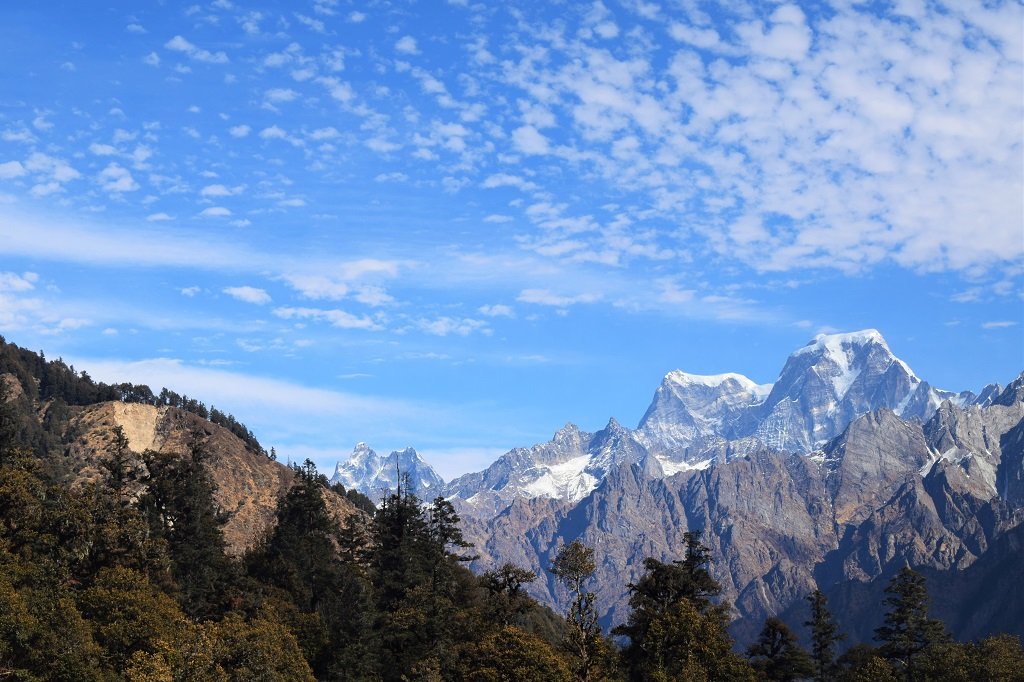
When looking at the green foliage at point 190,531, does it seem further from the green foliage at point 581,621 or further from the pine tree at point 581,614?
the green foliage at point 581,621

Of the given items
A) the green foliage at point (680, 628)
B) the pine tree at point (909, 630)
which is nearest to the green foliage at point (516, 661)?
the green foliage at point (680, 628)

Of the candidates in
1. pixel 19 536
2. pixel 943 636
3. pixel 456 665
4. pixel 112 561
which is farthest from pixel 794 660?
pixel 19 536

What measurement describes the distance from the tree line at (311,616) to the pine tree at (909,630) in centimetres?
24

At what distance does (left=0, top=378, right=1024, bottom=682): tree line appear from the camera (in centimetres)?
11156

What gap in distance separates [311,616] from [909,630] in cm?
7803

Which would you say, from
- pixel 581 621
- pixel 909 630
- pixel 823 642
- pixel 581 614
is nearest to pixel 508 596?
pixel 581 621

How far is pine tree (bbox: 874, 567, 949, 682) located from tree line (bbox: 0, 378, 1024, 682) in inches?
9.5

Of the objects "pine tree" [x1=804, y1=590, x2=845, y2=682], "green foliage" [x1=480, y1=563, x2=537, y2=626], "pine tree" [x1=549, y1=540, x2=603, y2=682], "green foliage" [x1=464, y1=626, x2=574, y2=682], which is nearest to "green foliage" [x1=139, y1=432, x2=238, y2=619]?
"green foliage" [x1=480, y1=563, x2=537, y2=626]

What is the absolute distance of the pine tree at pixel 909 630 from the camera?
134m

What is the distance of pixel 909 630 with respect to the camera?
135250 millimetres

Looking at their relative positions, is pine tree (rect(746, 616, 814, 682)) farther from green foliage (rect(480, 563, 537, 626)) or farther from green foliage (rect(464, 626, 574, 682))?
green foliage (rect(464, 626, 574, 682))

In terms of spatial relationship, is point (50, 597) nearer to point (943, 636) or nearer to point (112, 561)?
point (112, 561)

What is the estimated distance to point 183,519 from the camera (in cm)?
16012

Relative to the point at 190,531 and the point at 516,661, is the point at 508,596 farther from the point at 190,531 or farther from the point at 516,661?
the point at 190,531
